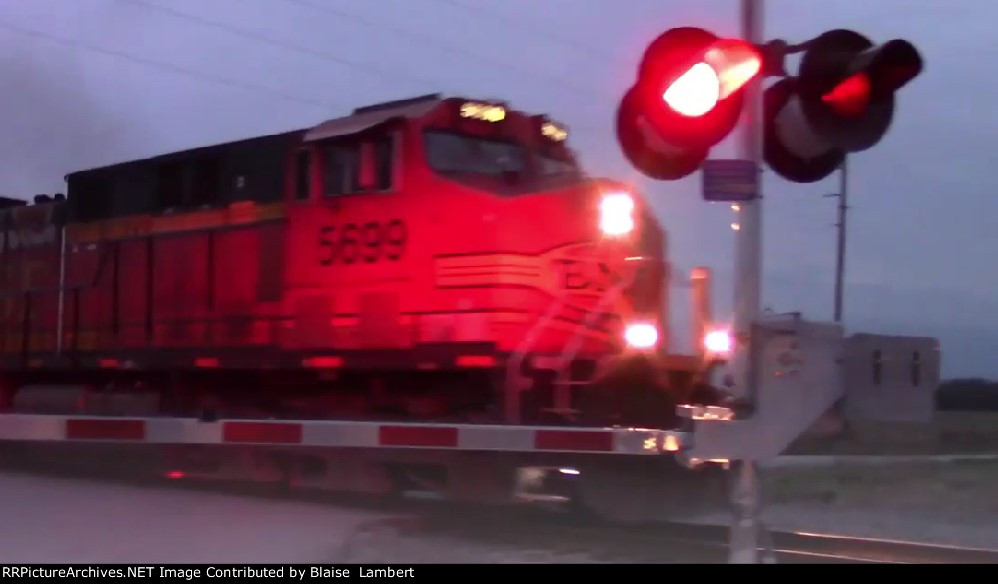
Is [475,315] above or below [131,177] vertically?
below

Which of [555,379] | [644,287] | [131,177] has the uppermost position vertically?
[131,177]

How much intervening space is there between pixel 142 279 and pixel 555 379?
18.2 ft

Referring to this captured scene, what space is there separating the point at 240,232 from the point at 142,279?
1.81 metres

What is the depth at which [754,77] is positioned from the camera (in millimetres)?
4707

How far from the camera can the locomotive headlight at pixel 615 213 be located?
961cm

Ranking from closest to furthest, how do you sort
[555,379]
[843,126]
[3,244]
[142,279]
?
1. [843,126]
2. [555,379]
3. [142,279]
4. [3,244]

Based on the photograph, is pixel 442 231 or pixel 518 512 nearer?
pixel 442 231

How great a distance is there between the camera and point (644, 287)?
10.2 meters

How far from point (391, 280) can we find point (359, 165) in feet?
3.80

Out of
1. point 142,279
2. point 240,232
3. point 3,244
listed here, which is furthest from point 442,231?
point 3,244

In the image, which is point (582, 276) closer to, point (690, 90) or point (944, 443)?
Answer: point (690, 90)

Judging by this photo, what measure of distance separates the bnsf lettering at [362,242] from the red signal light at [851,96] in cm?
563

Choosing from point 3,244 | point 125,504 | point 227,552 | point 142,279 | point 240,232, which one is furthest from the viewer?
point 3,244

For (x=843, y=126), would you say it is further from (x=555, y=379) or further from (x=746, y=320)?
(x=555, y=379)
